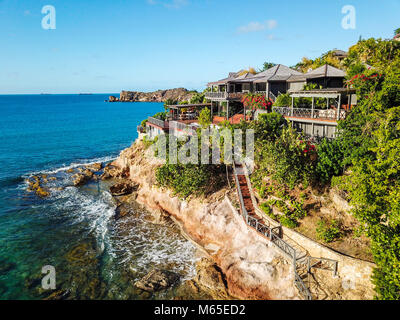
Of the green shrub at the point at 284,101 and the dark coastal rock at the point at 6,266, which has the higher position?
the green shrub at the point at 284,101

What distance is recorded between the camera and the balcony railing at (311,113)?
2646cm

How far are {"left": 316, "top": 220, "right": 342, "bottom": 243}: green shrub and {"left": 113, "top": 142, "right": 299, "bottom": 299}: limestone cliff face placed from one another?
318 centimetres

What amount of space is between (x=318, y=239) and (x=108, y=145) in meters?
61.8

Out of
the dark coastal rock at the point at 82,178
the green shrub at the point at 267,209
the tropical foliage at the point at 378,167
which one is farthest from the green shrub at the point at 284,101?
the dark coastal rock at the point at 82,178

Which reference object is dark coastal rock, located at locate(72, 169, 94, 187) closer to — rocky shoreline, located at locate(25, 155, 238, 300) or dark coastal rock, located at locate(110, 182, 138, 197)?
dark coastal rock, located at locate(110, 182, 138, 197)

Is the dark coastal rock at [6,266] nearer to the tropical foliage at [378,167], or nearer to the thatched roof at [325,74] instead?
the tropical foliage at [378,167]

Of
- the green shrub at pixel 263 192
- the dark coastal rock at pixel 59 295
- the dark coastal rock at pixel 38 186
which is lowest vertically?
the dark coastal rock at pixel 59 295

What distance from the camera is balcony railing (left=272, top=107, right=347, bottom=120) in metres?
26.5

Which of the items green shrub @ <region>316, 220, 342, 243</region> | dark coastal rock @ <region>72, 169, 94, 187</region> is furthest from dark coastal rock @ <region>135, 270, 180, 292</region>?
dark coastal rock @ <region>72, 169, 94, 187</region>

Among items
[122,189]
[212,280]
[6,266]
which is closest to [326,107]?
[212,280]

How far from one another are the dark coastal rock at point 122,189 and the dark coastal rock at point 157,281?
56.6 feet

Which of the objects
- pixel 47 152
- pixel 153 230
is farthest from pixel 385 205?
pixel 47 152

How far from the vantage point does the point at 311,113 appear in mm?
28484

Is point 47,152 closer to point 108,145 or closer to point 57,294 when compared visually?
point 108,145
